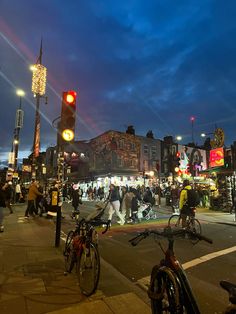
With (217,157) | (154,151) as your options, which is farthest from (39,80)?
(154,151)

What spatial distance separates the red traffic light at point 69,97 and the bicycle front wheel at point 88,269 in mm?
5122

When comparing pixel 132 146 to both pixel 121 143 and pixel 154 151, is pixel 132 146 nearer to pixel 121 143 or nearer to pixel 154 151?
pixel 121 143

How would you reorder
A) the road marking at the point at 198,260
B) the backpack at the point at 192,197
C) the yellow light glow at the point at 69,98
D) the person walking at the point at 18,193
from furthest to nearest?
the person walking at the point at 18,193
the backpack at the point at 192,197
the yellow light glow at the point at 69,98
the road marking at the point at 198,260

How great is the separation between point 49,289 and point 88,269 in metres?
0.72

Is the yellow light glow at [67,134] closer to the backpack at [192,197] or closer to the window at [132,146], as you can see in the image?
the backpack at [192,197]

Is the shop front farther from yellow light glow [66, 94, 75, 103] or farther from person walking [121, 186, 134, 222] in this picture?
yellow light glow [66, 94, 75, 103]

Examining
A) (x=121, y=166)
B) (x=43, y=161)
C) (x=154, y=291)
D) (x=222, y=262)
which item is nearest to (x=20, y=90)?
(x=121, y=166)

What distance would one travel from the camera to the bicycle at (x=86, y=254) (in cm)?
518

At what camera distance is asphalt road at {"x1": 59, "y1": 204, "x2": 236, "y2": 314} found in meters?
5.35

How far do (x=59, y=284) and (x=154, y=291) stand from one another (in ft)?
8.13

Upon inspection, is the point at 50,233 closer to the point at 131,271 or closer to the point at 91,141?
the point at 131,271

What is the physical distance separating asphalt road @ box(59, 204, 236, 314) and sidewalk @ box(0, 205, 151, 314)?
0.31 metres


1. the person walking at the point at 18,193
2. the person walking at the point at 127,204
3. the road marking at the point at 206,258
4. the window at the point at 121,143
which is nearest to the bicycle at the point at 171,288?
the road marking at the point at 206,258

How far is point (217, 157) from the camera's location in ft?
82.0
